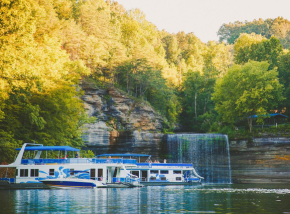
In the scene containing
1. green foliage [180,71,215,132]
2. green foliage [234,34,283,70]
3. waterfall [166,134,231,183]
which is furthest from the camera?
green foliage [180,71,215,132]

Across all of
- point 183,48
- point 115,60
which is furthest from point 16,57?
point 183,48

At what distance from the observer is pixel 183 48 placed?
11794cm

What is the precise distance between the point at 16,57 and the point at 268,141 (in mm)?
41280

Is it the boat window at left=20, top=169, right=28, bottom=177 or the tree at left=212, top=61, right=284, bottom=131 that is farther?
the tree at left=212, top=61, right=284, bottom=131

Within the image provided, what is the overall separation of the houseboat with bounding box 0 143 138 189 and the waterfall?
20134 millimetres

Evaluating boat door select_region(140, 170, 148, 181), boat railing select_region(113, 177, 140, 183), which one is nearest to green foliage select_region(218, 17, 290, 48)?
boat door select_region(140, 170, 148, 181)

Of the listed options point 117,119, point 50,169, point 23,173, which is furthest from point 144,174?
point 117,119

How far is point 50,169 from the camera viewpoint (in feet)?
142

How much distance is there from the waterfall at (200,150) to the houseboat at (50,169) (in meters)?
20.1

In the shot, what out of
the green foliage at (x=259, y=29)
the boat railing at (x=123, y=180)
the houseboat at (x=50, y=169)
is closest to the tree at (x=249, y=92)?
the boat railing at (x=123, y=180)

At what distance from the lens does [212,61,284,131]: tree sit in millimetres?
66188

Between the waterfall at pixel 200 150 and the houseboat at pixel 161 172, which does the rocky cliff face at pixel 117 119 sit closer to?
the waterfall at pixel 200 150

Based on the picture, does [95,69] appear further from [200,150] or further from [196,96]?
[196,96]

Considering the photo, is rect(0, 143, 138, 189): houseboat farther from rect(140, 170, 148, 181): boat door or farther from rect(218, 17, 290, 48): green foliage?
rect(218, 17, 290, 48): green foliage
